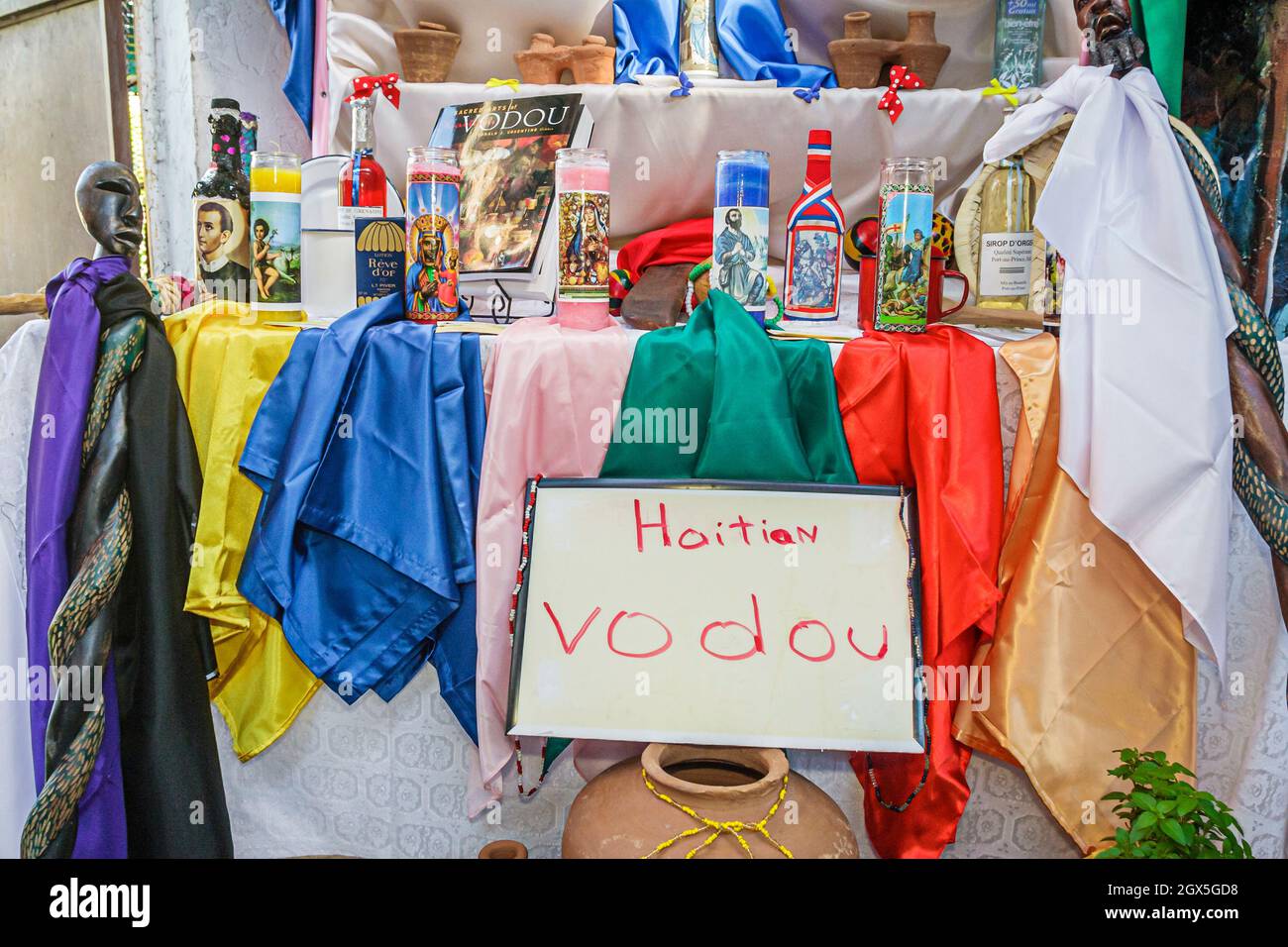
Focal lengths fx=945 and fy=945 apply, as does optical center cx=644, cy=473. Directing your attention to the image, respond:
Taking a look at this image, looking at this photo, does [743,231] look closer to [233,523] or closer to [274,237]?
[274,237]

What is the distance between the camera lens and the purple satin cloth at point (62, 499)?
3.67ft

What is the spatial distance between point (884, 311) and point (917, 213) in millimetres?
131

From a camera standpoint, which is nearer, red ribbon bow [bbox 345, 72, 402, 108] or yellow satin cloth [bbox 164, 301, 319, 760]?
yellow satin cloth [bbox 164, 301, 319, 760]

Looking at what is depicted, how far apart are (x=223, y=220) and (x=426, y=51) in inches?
22.6

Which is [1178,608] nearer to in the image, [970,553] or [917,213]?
[970,553]

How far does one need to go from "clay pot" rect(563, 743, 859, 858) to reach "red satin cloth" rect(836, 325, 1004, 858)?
0.56 feet

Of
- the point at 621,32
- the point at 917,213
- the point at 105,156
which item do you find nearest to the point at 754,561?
the point at 917,213

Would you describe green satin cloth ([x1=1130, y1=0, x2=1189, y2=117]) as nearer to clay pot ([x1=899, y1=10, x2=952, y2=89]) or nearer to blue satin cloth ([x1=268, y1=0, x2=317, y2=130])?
clay pot ([x1=899, y1=10, x2=952, y2=89])

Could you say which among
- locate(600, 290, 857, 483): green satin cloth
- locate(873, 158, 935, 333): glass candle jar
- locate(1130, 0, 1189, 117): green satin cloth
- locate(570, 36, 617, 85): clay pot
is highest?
locate(570, 36, 617, 85): clay pot

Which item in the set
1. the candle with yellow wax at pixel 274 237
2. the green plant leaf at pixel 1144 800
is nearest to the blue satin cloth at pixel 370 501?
the candle with yellow wax at pixel 274 237

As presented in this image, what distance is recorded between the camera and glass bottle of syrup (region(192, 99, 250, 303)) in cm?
131

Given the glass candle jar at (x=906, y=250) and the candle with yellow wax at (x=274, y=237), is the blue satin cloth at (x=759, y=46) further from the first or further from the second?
the candle with yellow wax at (x=274, y=237)

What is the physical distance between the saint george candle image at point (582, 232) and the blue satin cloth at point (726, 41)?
501 millimetres

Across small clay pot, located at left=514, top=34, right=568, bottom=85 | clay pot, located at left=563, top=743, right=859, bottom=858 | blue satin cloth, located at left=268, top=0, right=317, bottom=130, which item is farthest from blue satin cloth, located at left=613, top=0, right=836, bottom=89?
clay pot, located at left=563, top=743, right=859, bottom=858
